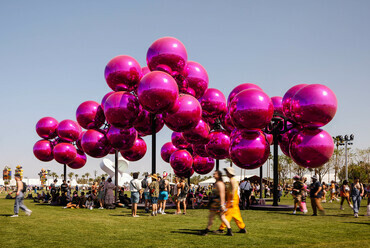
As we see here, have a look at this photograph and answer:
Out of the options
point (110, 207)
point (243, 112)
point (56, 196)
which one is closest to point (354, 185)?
point (243, 112)

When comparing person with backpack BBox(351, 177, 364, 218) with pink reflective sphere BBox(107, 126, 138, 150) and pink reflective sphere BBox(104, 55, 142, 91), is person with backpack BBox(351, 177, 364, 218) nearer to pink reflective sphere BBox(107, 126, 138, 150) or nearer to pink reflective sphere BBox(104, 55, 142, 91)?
pink reflective sphere BBox(107, 126, 138, 150)

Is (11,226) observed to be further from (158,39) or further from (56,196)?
(56,196)

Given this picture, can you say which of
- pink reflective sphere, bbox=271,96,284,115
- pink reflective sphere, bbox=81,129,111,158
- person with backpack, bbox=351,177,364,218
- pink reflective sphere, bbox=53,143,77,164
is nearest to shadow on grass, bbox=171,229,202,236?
person with backpack, bbox=351,177,364,218

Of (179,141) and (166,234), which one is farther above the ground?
(179,141)

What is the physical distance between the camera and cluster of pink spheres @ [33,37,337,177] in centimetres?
1387

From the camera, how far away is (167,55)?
14359mm

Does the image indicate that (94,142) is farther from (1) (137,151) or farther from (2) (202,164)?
(2) (202,164)

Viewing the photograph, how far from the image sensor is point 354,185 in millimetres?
14969

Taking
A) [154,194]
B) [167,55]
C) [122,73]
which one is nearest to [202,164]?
[154,194]

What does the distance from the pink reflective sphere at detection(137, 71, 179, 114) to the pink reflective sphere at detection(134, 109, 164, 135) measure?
84.3 inches

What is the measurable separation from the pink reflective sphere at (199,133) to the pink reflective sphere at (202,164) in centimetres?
346

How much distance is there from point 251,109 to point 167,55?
379cm

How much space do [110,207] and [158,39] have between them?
27.9 feet

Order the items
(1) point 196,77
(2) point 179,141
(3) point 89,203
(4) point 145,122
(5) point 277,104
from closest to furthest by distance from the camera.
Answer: (1) point 196,77 < (4) point 145,122 < (5) point 277,104 < (3) point 89,203 < (2) point 179,141
